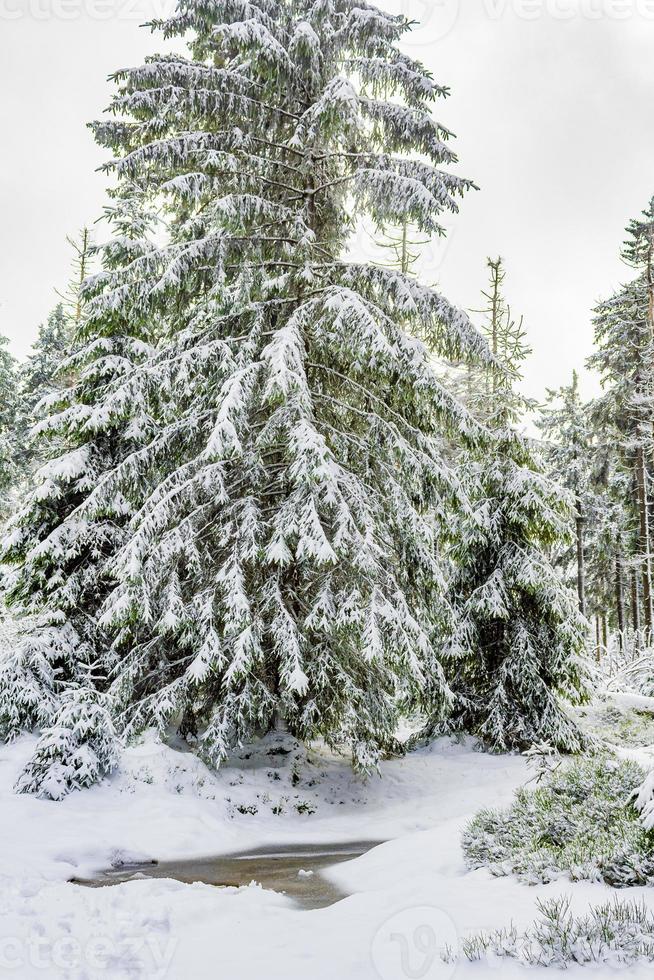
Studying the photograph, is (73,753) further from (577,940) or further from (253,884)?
(577,940)

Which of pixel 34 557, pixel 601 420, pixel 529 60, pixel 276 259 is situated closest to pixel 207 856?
pixel 34 557

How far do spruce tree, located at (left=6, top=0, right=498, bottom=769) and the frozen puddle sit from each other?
1867 millimetres

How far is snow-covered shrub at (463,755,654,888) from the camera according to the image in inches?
196

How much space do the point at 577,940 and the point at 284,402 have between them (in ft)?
24.8

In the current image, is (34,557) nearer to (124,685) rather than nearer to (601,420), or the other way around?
(124,685)

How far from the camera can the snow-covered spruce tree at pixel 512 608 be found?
12.4 m

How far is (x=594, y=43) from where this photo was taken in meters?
10.5

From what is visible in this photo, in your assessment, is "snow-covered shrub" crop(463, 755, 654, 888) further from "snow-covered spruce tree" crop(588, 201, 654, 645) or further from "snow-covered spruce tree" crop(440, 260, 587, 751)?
"snow-covered spruce tree" crop(588, 201, 654, 645)

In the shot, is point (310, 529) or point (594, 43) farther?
point (594, 43)

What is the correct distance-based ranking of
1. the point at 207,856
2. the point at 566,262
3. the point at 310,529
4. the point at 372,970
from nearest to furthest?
the point at 372,970 → the point at 207,856 → the point at 310,529 → the point at 566,262

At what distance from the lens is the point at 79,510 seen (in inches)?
452

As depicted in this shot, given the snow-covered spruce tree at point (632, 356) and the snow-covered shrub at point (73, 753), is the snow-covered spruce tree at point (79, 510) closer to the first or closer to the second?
the snow-covered shrub at point (73, 753)

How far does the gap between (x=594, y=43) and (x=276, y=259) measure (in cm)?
628

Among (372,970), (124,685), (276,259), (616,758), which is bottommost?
(372,970)
